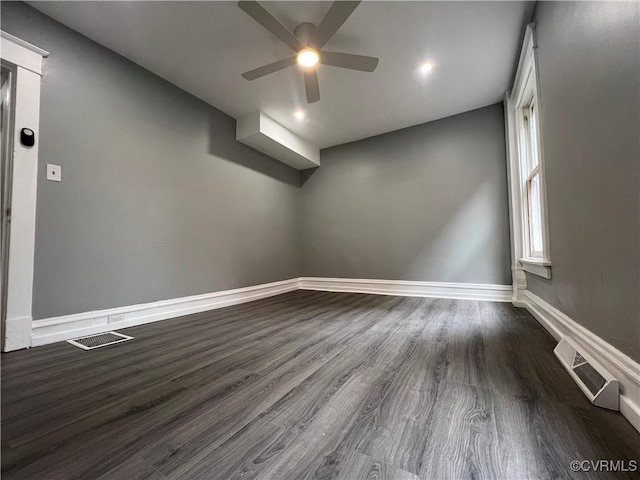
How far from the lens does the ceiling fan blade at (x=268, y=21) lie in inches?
60.2

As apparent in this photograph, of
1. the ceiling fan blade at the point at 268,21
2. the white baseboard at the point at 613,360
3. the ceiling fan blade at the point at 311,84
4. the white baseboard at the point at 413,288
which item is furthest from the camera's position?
the white baseboard at the point at 413,288

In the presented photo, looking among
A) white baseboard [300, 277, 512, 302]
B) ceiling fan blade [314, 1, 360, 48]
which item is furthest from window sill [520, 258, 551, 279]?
ceiling fan blade [314, 1, 360, 48]

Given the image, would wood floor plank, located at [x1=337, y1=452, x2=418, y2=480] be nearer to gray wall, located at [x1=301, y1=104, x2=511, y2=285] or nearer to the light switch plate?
the light switch plate

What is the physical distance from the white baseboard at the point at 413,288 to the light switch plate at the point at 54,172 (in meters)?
3.28

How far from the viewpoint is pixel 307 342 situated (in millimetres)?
1743

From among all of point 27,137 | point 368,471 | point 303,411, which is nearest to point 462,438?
point 368,471

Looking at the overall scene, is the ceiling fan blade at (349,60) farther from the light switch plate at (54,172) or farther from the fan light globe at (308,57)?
the light switch plate at (54,172)

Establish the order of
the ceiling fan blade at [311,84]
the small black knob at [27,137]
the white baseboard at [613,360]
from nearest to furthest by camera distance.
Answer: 1. the white baseboard at [613,360]
2. the small black knob at [27,137]
3. the ceiling fan blade at [311,84]

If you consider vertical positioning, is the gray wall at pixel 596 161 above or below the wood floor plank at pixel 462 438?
above

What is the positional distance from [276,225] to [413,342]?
9.20 ft

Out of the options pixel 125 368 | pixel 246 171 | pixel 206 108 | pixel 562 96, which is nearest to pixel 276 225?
pixel 246 171

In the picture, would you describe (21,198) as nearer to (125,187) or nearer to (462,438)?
(125,187)

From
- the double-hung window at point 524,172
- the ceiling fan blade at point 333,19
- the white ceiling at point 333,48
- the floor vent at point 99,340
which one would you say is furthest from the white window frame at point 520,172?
the floor vent at point 99,340

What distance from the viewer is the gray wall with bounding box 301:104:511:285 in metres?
3.14
